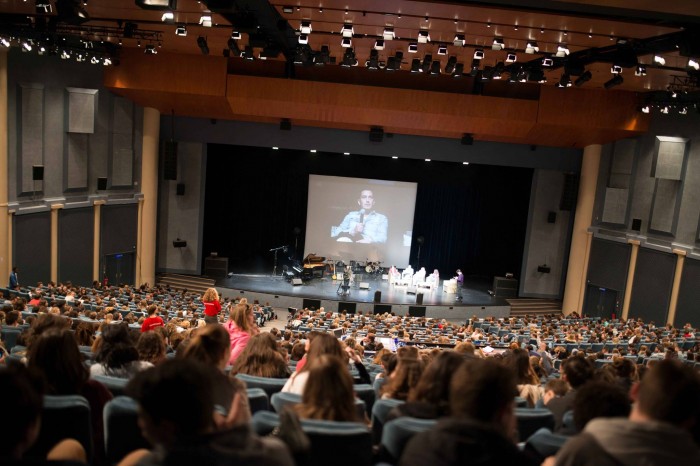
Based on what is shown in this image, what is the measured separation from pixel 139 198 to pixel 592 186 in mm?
15629

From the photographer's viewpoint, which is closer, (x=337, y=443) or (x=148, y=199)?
(x=337, y=443)

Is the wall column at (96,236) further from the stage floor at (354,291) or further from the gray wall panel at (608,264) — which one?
the gray wall panel at (608,264)

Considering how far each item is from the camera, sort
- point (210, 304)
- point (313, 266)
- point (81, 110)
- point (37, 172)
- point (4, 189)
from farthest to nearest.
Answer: point (313, 266), point (81, 110), point (37, 172), point (4, 189), point (210, 304)

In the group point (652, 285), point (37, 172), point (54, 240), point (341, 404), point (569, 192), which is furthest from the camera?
point (569, 192)

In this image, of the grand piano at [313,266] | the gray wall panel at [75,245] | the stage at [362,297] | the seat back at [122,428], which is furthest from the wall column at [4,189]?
the seat back at [122,428]

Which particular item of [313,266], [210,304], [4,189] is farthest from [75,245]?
[210,304]

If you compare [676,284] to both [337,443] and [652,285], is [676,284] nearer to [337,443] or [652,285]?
[652,285]

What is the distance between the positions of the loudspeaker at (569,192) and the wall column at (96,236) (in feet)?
51.2

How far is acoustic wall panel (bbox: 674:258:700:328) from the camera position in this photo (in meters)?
17.0

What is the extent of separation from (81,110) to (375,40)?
28.1 ft

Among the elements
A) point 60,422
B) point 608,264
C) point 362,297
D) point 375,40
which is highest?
point 375,40

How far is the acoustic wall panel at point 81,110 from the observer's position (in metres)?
16.6

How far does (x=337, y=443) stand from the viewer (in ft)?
8.85

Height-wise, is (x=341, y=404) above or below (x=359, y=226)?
above
